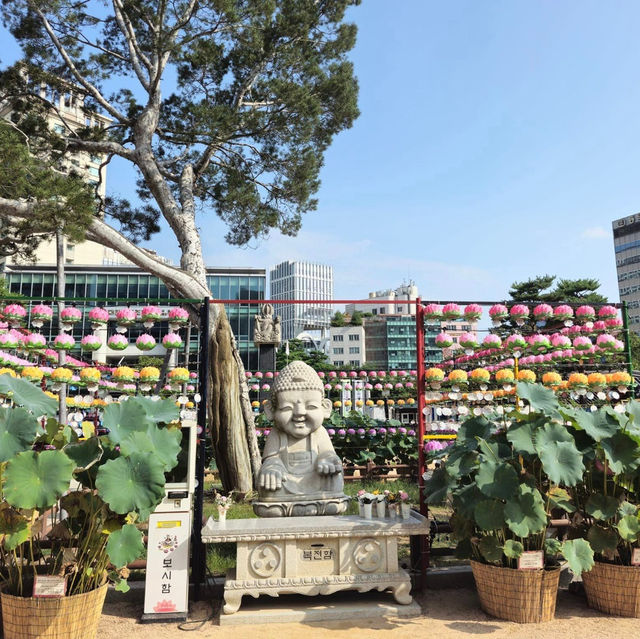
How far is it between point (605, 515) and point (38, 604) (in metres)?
3.99

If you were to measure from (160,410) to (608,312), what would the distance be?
4.96 m

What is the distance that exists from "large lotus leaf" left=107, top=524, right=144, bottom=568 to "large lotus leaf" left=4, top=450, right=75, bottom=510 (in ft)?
1.48

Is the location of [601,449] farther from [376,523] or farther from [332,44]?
[332,44]

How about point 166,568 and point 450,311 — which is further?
point 450,311

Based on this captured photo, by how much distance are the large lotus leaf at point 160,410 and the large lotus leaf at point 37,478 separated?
83 centimetres

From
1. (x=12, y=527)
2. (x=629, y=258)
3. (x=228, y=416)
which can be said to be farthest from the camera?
(x=629, y=258)

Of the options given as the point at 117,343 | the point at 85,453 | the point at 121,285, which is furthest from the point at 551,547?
the point at 121,285

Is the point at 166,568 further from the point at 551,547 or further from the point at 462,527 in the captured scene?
the point at 551,547

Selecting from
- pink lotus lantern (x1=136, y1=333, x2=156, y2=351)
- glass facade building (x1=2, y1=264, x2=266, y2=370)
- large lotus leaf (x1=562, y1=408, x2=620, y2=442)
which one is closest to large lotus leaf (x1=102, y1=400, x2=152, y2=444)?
pink lotus lantern (x1=136, y1=333, x2=156, y2=351)

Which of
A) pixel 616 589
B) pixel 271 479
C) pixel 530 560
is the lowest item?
pixel 616 589

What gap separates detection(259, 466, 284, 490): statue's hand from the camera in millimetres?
4750

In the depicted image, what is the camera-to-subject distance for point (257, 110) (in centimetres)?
959

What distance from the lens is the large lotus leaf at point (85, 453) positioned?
11.7 feet

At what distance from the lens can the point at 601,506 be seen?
4008 mm
